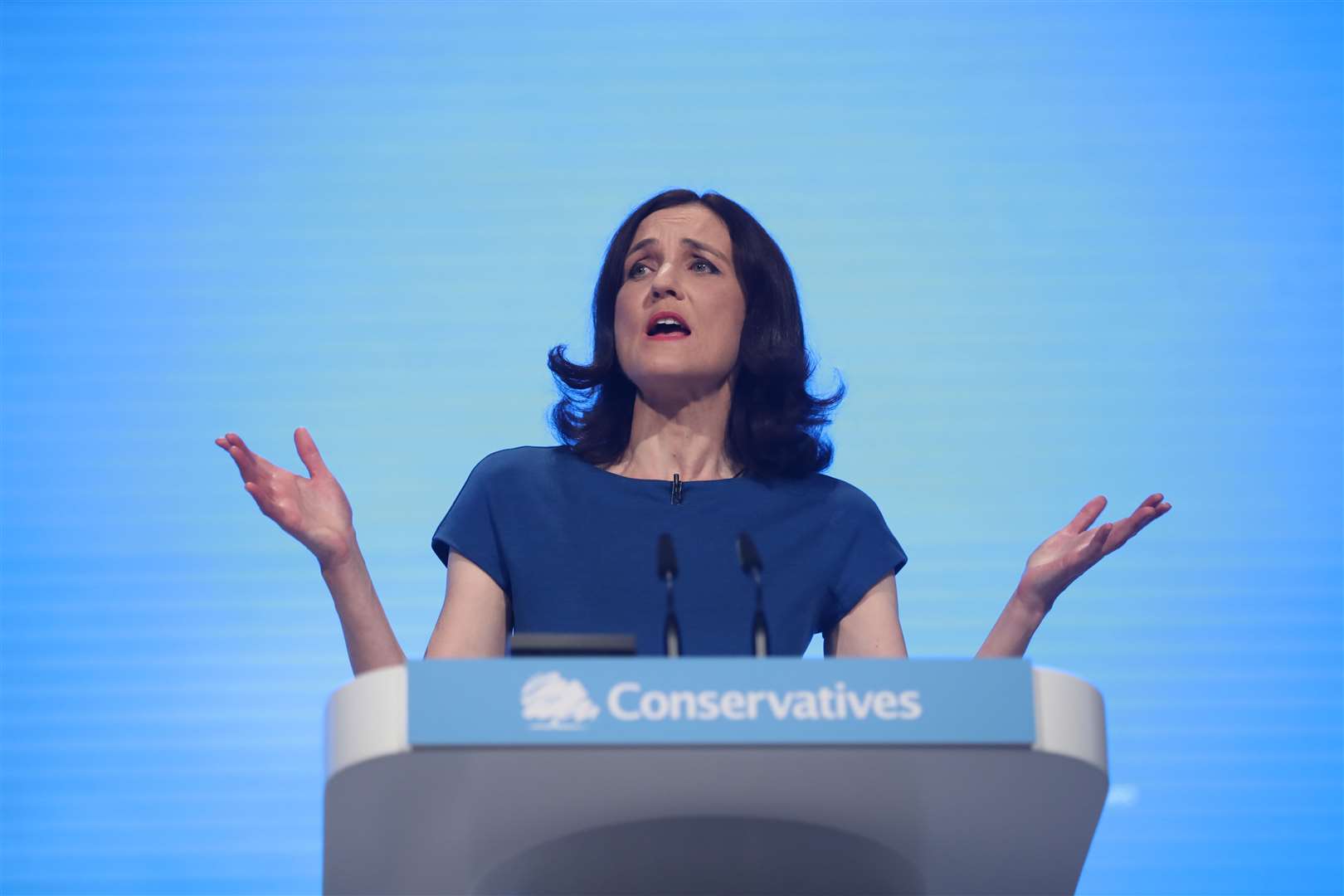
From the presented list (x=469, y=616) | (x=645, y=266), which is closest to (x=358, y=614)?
(x=469, y=616)

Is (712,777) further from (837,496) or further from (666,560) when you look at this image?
(837,496)

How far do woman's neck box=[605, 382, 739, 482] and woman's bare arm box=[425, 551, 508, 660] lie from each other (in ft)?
1.22

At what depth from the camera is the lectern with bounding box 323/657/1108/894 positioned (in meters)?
1.61

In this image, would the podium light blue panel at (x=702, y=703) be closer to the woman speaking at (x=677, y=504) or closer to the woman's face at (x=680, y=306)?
the woman speaking at (x=677, y=504)

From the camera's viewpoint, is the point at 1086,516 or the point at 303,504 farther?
the point at 1086,516

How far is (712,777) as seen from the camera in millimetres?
1726

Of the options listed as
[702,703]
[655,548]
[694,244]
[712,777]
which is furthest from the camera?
[694,244]

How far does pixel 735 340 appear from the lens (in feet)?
10.3

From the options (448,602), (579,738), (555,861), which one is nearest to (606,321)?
(448,602)

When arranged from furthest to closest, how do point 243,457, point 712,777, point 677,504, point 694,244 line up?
point 694,244 → point 677,504 → point 243,457 → point 712,777

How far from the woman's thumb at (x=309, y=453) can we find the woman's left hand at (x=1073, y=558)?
1.09m

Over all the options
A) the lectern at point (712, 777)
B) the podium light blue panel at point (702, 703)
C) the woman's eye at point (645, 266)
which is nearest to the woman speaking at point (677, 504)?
the woman's eye at point (645, 266)

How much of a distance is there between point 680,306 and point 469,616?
71 cm

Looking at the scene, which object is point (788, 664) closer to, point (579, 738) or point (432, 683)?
point (579, 738)
